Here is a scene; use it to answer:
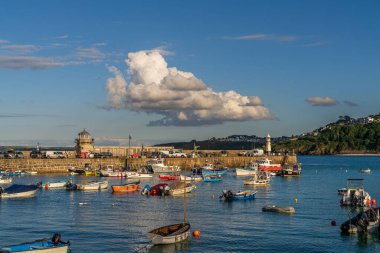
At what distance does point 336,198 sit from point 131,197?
35718mm

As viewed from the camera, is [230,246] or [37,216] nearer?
[230,246]

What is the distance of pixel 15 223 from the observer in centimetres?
6125

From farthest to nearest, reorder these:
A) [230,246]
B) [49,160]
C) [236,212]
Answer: [49,160] → [236,212] → [230,246]

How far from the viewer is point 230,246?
49.8 meters

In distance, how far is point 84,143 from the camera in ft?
586

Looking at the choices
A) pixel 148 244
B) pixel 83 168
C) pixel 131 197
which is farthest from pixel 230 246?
pixel 83 168

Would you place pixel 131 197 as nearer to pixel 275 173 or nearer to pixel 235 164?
pixel 275 173

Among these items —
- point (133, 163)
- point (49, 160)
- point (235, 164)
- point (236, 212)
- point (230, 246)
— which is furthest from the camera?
point (235, 164)

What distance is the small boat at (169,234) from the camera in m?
49.5

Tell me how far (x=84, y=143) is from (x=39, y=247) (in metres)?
138

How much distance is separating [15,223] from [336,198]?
54.4m

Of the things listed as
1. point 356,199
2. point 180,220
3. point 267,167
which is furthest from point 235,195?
point 267,167

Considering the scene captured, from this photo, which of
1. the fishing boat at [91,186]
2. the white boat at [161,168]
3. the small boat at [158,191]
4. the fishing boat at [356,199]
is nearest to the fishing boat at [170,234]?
the fishing boat at [356,199]

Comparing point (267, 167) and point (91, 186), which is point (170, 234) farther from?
point (267, 167)
